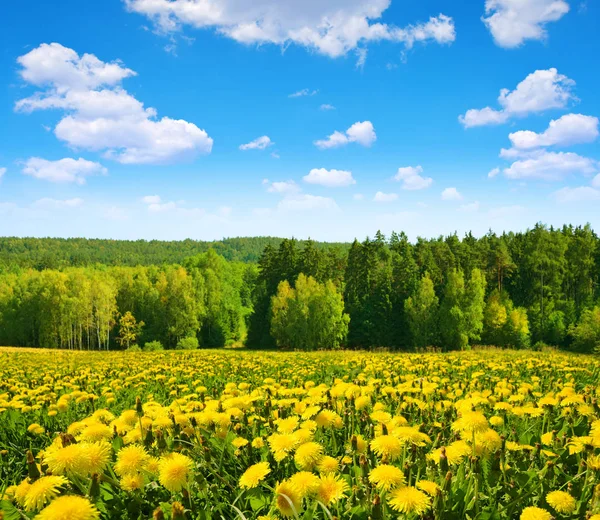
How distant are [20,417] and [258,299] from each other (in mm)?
46521

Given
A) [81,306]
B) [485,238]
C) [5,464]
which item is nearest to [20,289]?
[81,306]

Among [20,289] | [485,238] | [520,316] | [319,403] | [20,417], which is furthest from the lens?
[20,289]

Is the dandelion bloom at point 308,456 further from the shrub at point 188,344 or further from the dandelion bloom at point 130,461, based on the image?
the shrub at point 188,344

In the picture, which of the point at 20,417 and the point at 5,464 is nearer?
the point at 5,464

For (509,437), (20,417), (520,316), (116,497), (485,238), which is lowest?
(520,316)

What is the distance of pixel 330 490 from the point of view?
169cm

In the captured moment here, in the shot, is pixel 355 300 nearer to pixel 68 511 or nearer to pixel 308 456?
pixel 308 456

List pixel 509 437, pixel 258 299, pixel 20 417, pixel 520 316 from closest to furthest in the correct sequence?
pixel 509 437, pixel 20 417, pixel 520 316, pixel 258 299

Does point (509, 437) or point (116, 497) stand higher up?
point (116, 497)

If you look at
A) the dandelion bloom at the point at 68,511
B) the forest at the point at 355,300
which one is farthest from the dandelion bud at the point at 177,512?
the forest at the point at 355,300

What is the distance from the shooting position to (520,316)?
4231 centimetres

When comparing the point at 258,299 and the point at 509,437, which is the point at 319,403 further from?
the point at 258,299

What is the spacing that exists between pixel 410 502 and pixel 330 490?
0.33m

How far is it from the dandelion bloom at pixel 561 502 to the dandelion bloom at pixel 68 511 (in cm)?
186
